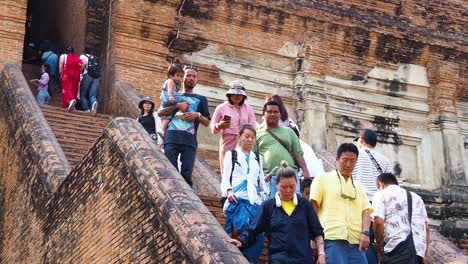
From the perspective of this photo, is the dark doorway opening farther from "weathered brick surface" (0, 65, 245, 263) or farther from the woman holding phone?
the woman holding phone

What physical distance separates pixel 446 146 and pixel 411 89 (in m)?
1.44

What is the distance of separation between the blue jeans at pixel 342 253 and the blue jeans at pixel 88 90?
8.88 m

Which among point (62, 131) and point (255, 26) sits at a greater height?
→ point (255, 26)

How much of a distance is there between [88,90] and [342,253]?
359 inches

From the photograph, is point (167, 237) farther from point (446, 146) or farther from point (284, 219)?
point (446, 146)

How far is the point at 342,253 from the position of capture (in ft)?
25.3

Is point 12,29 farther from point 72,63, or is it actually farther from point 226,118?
point 226,118

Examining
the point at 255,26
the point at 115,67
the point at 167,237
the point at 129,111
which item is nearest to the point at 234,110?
the point at 167,237

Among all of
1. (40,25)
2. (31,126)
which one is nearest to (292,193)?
(31,126)

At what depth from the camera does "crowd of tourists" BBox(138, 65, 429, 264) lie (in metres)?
7.59

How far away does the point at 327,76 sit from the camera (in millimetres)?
A: 19391

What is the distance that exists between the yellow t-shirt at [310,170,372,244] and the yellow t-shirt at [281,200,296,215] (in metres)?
0.37

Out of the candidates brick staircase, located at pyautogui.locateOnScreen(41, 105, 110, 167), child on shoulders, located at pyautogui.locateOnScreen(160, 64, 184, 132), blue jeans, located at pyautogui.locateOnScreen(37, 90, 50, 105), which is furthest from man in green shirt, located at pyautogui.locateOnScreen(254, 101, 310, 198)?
blue jeans, located at pyautogui.locateOnScreen(37, 90, 50, 105)

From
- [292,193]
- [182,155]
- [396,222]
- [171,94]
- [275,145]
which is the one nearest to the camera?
[292,193]
